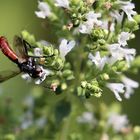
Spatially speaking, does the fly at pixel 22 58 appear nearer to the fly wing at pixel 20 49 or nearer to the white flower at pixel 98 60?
the fly wing at pixel 20 49

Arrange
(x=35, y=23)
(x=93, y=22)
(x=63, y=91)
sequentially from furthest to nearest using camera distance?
(x=35, y=23) < (x=63, y=91) < (x=93, y=22)

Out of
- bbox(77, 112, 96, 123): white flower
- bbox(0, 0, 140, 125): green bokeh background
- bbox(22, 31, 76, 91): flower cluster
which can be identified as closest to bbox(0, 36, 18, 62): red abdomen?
bbox(22, 31, 76, 91): flower cluster

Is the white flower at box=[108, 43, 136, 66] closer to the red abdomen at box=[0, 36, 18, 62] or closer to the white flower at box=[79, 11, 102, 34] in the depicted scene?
the white flower at box=[79, 11, 102, 34]

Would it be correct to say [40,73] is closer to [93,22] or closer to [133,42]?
[93,22]

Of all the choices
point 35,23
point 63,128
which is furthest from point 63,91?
point 35,23

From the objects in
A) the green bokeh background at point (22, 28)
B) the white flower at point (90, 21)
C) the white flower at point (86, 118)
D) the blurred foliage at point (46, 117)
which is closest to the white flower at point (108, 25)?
the white flower at point (90, 21)

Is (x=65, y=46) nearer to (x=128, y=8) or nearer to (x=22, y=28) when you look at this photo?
(x=128, y=8)

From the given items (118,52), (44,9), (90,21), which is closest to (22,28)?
(44,9)
